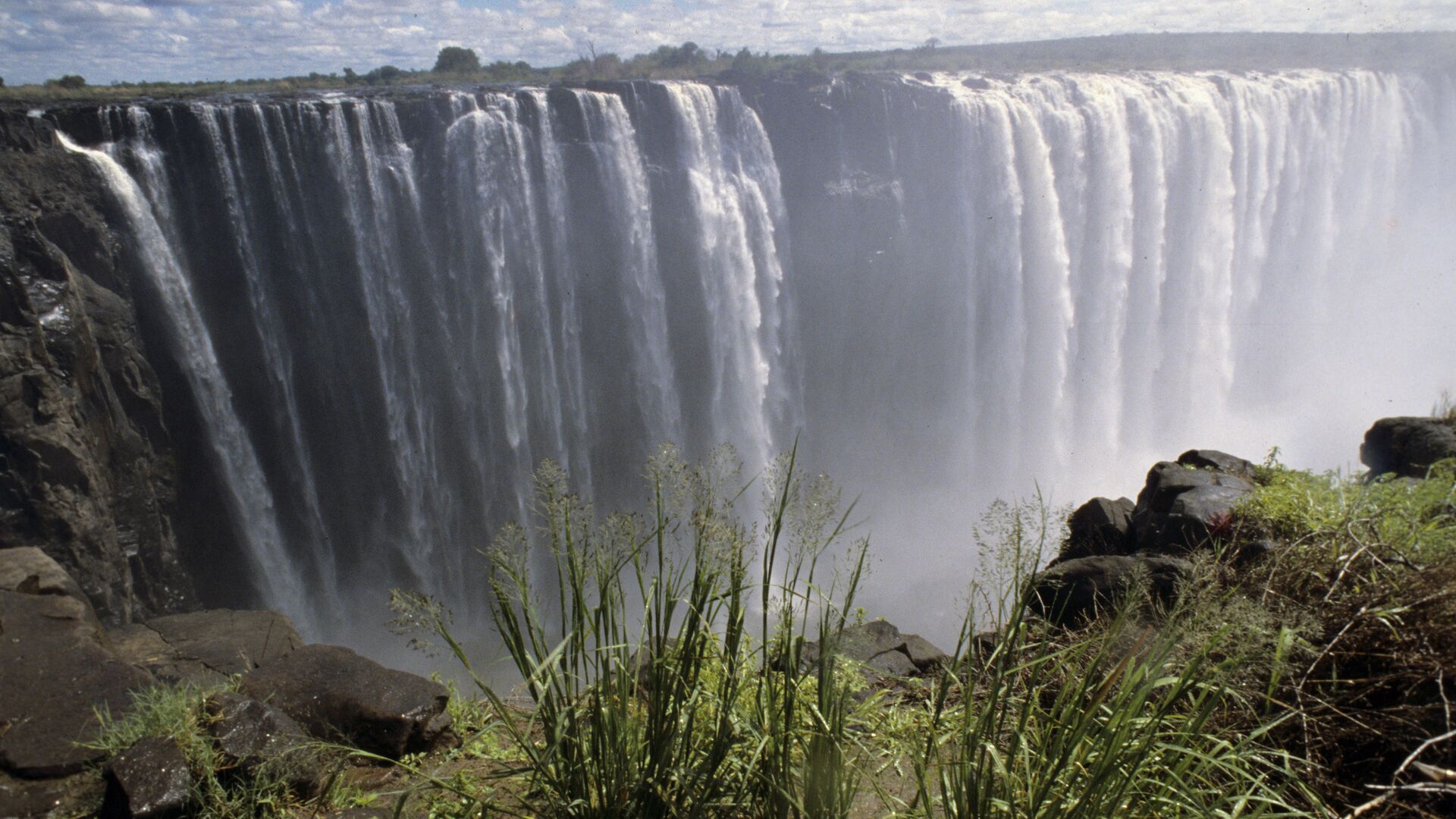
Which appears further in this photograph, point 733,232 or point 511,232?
point 733,232

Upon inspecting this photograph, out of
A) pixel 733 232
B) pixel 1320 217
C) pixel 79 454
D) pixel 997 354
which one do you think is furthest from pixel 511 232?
pixel 1320 217

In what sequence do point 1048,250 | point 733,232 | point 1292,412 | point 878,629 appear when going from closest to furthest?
1. point 878,629
2. point 733,232
3. point 1048,250
4. point 1292,412

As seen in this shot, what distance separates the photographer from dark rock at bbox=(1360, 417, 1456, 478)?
6.32 m

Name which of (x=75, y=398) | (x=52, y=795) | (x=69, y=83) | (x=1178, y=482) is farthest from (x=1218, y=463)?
(x=69, y=83)

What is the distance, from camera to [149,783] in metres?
2.58

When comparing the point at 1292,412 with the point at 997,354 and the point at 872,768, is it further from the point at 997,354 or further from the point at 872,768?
the point at 872,768

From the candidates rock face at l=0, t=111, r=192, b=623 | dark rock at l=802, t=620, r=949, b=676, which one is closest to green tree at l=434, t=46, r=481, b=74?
rock face at l=0, t=111, r=192, b=623

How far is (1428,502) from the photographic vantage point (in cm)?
319

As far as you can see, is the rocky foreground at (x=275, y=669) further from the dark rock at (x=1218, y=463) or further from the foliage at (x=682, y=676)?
the foliage at (x=682, y=676)

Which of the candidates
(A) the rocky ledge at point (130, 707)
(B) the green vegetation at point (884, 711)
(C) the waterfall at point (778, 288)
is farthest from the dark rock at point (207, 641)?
(C) the waterfall at point (778, 288)

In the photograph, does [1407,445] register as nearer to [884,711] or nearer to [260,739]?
[884,711]

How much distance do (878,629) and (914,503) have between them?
1319 cm

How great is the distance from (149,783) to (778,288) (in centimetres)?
1460

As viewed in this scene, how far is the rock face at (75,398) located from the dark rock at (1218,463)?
1117cm
